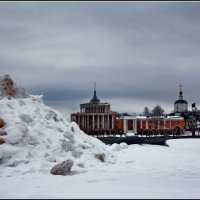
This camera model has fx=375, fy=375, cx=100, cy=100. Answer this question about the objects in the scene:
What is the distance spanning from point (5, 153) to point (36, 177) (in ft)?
7.10

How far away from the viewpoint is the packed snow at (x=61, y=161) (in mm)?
9953

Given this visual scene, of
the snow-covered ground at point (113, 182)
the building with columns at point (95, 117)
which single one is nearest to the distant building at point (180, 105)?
the building with columns at point (95, 117)

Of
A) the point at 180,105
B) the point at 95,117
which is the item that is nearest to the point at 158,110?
the point at 180,105

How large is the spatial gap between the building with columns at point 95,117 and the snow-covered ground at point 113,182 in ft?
231

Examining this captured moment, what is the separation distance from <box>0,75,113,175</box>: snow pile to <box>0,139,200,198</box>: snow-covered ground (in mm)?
624

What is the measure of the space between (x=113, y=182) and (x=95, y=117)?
78048 mm

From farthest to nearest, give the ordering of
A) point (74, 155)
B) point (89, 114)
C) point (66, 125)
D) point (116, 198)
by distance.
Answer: point (89, 114) → point (66, 125) → point (74, 155) → point (116, 198)

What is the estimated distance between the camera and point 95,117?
89.3 m

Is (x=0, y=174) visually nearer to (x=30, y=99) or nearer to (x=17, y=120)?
(x=17, y=120)

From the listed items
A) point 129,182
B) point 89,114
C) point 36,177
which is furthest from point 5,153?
point 89,114

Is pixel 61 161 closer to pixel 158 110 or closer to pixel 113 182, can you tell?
pixel 113 182

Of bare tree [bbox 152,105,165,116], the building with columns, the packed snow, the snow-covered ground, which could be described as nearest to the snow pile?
the packed snow

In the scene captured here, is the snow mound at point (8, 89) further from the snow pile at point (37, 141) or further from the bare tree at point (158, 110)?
the bare tree at point (158, 110)

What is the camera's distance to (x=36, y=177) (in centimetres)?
1238
